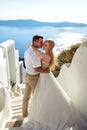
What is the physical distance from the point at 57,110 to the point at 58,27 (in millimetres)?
13039

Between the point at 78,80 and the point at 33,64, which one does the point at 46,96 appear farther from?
the point at 78,80

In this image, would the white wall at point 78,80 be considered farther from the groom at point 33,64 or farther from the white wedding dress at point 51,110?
the groom at point 33,64

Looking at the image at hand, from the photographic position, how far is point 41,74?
147 inches

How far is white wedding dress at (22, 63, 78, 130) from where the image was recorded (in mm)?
3564

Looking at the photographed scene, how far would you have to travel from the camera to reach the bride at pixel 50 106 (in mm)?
3574

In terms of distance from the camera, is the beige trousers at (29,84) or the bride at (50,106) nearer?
the bride at (50,106)

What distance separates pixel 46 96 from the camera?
12.0ft

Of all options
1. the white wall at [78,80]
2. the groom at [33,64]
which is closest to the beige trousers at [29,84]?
the groom at [33,64]

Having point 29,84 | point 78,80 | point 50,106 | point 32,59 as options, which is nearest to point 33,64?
point 32,59

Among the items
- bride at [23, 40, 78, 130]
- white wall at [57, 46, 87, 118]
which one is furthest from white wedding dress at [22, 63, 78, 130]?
white wall at [57, 46, 87, 118]

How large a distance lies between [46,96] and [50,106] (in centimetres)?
13

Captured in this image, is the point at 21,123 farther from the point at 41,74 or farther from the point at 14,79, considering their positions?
the point at 14,79

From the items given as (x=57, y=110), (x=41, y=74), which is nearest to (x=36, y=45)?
(x=41, y=74)

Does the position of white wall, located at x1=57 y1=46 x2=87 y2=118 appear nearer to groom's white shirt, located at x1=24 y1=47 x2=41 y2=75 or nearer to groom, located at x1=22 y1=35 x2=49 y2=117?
groom, located at x1=22 y1=35 x2=49 y2=117
